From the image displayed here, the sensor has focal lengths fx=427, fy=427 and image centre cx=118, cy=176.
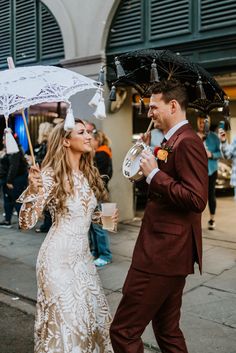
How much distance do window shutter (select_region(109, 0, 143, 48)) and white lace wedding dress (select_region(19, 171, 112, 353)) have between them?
555cm

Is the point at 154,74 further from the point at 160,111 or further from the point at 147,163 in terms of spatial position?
the point at 147,163

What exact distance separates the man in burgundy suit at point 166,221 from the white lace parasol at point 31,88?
0.66 meters

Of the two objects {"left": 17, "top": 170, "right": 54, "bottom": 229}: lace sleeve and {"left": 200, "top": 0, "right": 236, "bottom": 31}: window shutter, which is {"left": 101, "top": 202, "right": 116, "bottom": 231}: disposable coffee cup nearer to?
{"left": 17, "top": 170, "right": 54, "bottom": 229}: lace sleeve

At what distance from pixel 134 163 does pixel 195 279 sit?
3.25 meters

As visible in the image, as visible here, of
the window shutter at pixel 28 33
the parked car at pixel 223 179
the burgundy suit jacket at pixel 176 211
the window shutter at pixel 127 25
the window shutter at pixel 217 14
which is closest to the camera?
the burgundy suit jacket at pixel 176 211

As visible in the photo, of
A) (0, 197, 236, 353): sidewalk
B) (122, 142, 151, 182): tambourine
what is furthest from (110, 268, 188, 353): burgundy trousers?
(0, 197, 236, 353): sidewalk

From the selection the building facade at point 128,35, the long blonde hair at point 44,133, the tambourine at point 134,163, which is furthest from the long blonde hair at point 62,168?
the long blonde hair at point 44,133

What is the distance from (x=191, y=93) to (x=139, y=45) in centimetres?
481

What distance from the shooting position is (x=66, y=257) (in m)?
3.10

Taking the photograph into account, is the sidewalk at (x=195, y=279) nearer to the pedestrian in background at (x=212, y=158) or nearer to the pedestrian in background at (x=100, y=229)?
the pedestrian in background at (x=100, y=229)


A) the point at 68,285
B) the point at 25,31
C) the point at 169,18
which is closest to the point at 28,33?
the point at 25,31

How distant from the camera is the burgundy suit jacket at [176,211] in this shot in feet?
8.25

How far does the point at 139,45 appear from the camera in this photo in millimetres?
8016

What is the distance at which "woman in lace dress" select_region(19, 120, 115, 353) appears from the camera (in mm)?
2998
